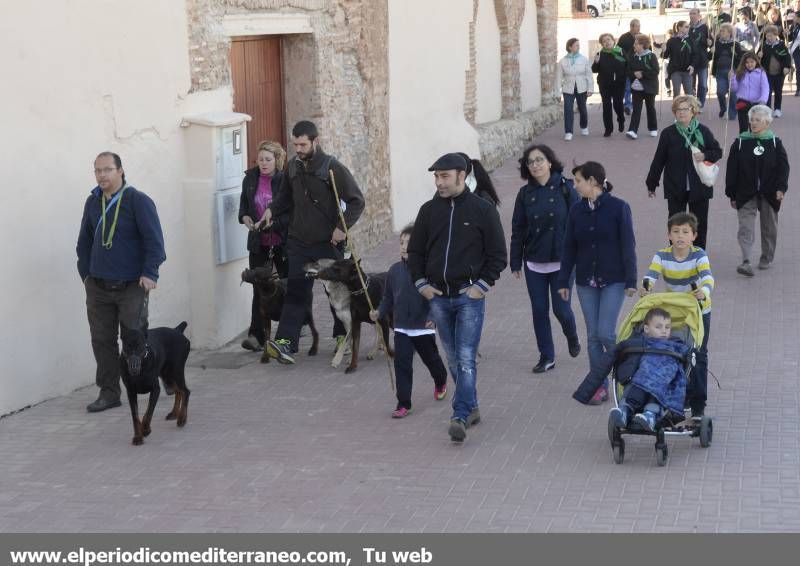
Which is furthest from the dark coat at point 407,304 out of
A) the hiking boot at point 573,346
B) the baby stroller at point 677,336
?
the hiking boot at point 573,346

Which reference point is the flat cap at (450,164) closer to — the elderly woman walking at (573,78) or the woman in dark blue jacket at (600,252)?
the woman in dark blue jacket at (600,252)

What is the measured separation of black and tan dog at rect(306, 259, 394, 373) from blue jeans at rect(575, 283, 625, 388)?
6.05 ft

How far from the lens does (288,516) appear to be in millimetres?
7367

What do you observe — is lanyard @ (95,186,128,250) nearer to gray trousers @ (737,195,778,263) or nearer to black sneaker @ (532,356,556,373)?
black sneaker @ (532,356,556,373)

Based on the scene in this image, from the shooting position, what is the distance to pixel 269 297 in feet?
36.1

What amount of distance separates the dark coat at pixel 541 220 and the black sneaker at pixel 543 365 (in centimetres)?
76

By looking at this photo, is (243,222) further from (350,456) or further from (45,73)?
(350,456)

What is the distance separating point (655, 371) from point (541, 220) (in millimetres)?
2243

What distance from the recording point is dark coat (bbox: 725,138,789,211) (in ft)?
43.0

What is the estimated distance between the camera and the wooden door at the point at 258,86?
1288 centimetres

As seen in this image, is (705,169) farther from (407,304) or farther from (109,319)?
(109,319)

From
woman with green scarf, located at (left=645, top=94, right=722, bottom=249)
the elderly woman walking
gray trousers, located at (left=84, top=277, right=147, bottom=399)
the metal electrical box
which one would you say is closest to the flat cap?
gray trousers, located at (left=84, top=277, right=147, bottom=399)

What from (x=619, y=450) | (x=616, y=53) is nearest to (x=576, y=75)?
(x=616, y=53)

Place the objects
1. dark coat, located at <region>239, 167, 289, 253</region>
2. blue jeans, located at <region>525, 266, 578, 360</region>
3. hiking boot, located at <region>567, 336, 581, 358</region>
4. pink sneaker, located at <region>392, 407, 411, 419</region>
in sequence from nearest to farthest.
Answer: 1. pink sneaker, located at <region>392, 407, 411, 419</region>
2. blue jeans, located at <region>525, 266, 578, 360</region>
3. hiking boot, located at <region>567, 336, 581, 358</region>
4. dark coat, located at <region>239, 167, 289, 253</region>
